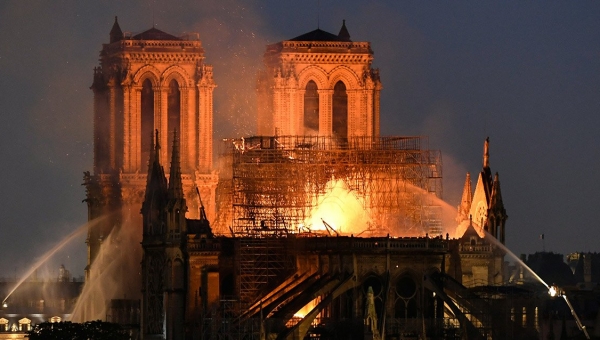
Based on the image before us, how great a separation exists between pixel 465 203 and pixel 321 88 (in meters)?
10.8

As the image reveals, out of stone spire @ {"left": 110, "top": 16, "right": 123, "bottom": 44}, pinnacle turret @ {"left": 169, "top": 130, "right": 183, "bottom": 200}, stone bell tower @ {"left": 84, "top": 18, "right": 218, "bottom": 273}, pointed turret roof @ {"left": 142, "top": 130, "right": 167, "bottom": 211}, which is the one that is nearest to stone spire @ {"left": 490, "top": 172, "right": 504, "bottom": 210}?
stone bell tower @ {"left": 84, "top": 18, "right": 218, "bottom": 273}

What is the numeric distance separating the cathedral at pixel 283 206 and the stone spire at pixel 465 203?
0.13 meters

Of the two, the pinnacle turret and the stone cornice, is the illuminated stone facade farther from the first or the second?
the pinnacle turret

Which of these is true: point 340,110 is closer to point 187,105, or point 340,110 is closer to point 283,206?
point 187,105

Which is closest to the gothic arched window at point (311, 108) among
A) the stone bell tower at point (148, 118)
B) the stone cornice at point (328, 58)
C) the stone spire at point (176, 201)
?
the stone cornice at point (328, 58)

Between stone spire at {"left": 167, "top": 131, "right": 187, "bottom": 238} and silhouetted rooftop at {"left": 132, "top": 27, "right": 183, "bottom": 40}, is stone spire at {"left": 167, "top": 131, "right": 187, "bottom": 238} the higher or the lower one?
the lower one

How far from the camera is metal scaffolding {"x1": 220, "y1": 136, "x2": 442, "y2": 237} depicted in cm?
13862

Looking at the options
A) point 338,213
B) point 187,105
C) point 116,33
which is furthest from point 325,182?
point 116,33

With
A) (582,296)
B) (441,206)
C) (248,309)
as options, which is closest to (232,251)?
(248,309)

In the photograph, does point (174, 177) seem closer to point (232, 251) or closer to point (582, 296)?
point (232, 251)

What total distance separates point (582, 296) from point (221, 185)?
2754 centimetres

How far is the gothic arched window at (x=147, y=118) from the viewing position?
153 metres

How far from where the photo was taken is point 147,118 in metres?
153

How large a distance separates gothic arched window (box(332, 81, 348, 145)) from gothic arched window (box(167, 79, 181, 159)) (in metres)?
10.1
